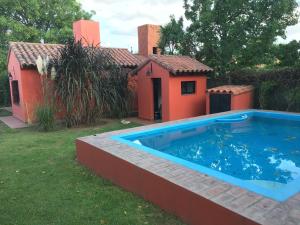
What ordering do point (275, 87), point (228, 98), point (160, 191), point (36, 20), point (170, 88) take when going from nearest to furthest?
point (160, 191) < point (170, 88) < point (275, 87) < point (228, 98) < point (36, 20)

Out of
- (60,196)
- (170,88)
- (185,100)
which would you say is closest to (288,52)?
(185,100)

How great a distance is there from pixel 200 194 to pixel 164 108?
28.9 ft

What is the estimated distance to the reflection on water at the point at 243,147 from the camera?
6.51 metres

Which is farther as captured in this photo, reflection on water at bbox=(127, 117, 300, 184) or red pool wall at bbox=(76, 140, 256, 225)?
reflection on water at bbox=(127, 117, 300, 184)

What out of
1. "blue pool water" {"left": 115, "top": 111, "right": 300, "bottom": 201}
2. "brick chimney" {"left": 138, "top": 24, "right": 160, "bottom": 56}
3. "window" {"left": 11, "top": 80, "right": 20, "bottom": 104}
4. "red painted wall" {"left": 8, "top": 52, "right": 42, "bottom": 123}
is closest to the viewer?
"blue pool water" {"left": 115, "top": 111, "right": 300, "bottom": 201}

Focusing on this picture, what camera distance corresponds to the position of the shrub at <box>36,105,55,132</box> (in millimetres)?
11391

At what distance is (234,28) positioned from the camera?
46.2ft

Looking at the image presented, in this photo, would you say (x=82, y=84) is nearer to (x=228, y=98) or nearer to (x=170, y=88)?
(x=170, y=88)

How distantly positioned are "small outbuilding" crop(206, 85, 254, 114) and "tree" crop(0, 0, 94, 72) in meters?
15.5

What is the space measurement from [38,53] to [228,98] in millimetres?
9682

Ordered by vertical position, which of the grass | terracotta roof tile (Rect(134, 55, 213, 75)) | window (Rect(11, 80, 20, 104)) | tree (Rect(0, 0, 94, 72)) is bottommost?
the grass

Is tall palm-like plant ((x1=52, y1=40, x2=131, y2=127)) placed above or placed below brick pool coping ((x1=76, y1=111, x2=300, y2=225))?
above

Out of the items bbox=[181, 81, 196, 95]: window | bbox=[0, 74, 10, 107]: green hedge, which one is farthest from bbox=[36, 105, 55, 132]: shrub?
bbox=[0, 74, 10, 107]: green hedge

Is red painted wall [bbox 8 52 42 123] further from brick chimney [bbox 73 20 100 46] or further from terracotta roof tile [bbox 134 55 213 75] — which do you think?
terracotta roof tile [bbox 134 55 213 75]
